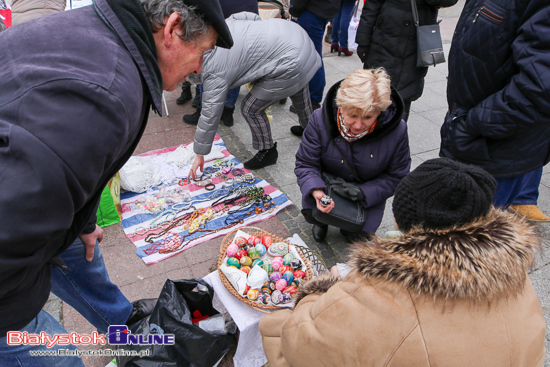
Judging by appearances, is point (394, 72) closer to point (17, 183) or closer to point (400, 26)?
point (400, 26)

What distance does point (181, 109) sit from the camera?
5.07 meters

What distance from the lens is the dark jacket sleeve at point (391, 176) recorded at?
251cm

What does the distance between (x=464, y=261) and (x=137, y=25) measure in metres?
1.16

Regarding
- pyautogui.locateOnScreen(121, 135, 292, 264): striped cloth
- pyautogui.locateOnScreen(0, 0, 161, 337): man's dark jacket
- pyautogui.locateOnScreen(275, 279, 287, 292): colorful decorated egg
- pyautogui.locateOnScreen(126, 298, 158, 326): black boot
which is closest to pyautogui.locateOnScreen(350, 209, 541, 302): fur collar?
pyautogui.locateOnScreen(0, 0, 161, 337): man's dark jacket

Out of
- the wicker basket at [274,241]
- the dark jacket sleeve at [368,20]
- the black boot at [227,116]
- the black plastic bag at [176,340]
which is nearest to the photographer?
the black plastic bag at [176,340]

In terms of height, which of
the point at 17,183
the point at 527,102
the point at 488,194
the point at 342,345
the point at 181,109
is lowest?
the point at 181,109

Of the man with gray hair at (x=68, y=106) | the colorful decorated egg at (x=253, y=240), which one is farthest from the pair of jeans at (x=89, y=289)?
the colorful decorated egg at (x=253, y=240)

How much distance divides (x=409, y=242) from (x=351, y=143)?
5.11 ft

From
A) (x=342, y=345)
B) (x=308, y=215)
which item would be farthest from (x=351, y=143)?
(x=342, y=345)

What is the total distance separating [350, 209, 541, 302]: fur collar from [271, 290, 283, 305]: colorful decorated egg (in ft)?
3.32

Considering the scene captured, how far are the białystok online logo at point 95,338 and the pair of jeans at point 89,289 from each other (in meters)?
0.08

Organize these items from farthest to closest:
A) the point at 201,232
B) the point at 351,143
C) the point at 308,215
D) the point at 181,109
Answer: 1. the point at 181,109
2. the point at 201,232
3. the point at 308,215
4. the point at 351,143

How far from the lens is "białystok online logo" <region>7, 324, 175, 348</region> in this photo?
130 cm

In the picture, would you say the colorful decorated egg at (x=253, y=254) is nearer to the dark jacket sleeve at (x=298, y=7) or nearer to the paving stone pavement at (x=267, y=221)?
the paving stone pavement at (x=267, y=221)
